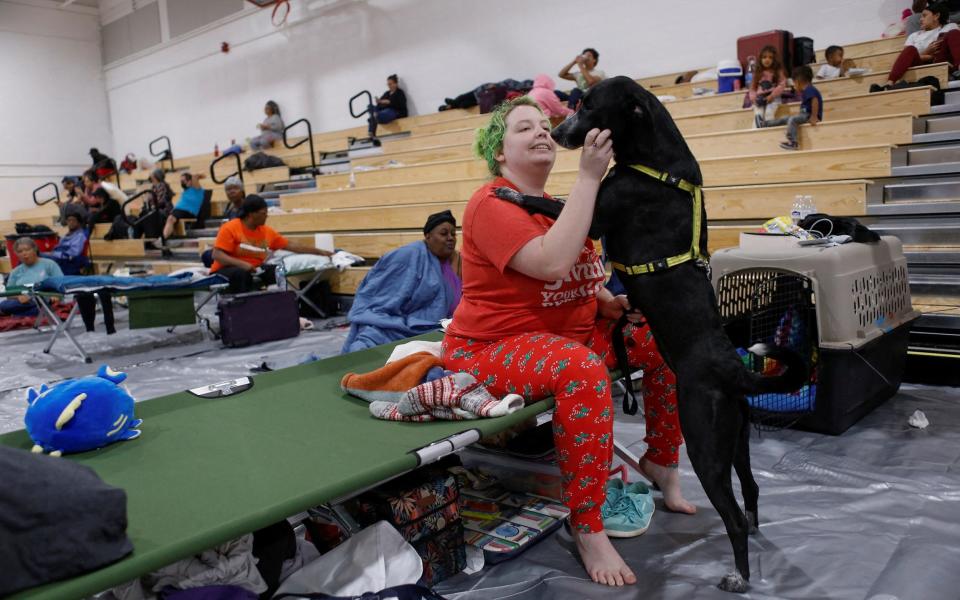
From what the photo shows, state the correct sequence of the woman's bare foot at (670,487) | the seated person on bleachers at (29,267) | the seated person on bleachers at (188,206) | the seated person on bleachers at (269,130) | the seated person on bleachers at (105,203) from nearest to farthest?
the woman's bare foot at (670,487) < the seated person on bleachers at (29,267) < the seated person on bleachers at (188,206) < the seated person on bleachers at (105,203) < the seated person on bleachers at (269,130)

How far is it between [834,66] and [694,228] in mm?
5486

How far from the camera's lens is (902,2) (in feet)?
20.9

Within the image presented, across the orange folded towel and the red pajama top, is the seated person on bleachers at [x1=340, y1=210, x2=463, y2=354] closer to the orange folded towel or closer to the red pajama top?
the orange folded towel

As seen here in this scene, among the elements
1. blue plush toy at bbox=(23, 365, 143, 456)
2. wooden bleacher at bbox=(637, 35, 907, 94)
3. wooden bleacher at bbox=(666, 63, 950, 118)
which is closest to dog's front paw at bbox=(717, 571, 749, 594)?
blue plush toy at bbox=(23, 365, 143, 456)

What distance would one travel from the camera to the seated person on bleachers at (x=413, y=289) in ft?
11.2

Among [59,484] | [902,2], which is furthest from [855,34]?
[59,484]

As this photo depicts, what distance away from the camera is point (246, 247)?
5.39 meters

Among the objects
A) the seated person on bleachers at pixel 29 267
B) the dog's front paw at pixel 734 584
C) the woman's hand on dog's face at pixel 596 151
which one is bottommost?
the dog's front paw at pixel 734 584

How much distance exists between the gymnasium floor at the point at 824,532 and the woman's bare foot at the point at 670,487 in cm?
2

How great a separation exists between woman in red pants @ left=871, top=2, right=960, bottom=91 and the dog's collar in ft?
15.8

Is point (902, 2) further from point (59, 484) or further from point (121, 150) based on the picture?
point (121, 150)

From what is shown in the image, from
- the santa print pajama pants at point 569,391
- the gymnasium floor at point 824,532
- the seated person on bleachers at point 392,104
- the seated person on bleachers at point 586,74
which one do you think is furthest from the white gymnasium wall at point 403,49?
the santa print pajama pants at point 569,391

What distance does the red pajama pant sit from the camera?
18.0 feet

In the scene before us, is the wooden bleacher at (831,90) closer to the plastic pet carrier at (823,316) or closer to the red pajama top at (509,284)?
the plastic pet carrier at (823,316)
